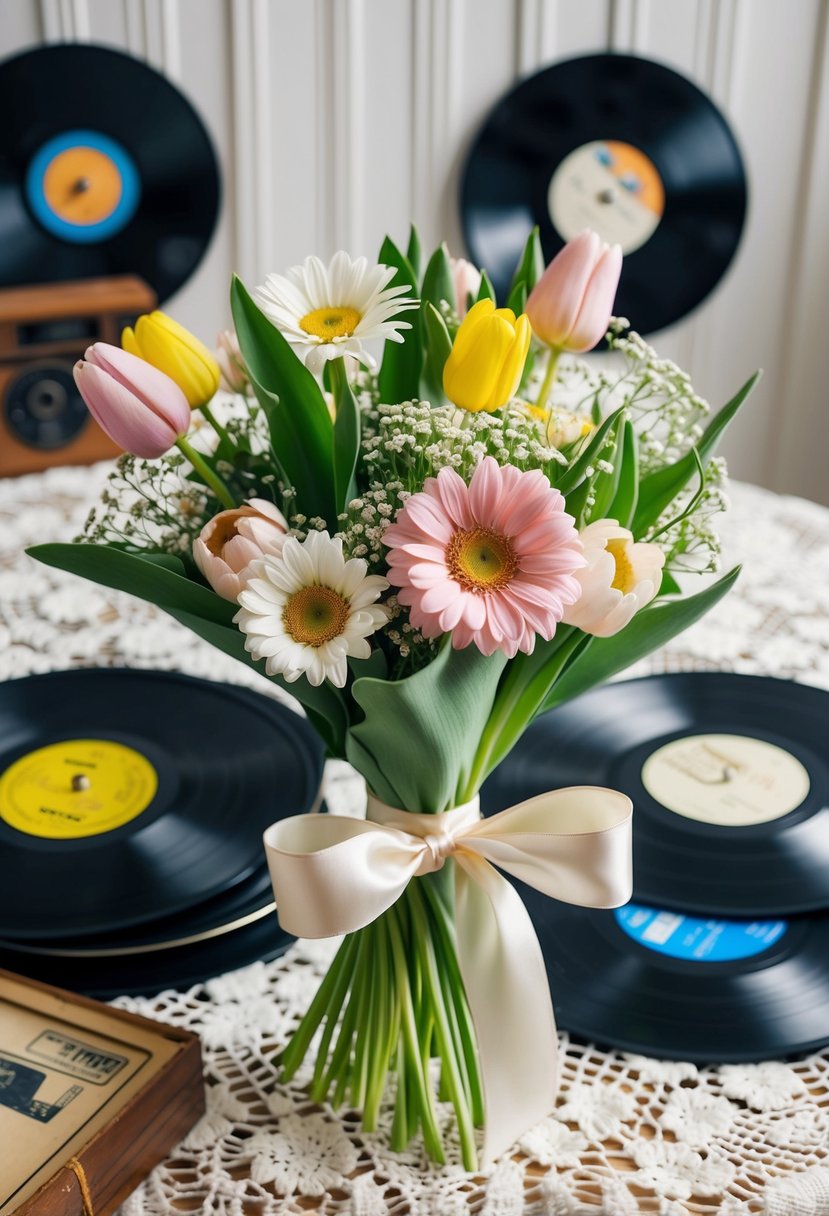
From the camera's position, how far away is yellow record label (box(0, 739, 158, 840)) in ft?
2.95

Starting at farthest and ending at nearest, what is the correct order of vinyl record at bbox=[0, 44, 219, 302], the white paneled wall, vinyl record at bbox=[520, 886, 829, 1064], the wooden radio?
the white paneled wall → vinyl record at bbox=[0, 44, 219, 302] → the wooden radio → vinyl record at bbox=[520, 886, 829, 1064]

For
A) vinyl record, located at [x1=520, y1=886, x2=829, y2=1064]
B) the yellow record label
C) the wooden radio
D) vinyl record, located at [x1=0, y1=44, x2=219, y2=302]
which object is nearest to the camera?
vinyl record, located at [x1=520, y1=886, x2=829, y2=1064]

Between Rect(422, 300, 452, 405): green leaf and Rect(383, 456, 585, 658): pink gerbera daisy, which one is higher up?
Rect(422, 300, 452, 405): green leaf

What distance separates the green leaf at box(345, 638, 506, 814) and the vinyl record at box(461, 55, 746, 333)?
7.05 ft

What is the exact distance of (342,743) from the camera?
26.9 inches

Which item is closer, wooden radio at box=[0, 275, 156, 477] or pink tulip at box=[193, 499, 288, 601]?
pink tulip at box=[193, 499, 288, 601]

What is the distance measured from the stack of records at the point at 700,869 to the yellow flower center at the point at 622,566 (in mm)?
297

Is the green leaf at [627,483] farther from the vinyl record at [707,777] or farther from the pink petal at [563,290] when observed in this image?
the vinyl record at [707,777]

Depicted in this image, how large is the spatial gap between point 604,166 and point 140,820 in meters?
2.17

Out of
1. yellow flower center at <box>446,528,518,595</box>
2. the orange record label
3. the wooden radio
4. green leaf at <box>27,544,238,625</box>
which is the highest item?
yellow flower center at <box>446,528,518,595</box>

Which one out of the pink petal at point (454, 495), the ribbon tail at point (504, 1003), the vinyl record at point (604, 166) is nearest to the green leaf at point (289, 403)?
the pink petal at point (454, 495)

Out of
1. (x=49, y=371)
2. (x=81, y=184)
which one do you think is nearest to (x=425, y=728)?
(x=49, y=371)

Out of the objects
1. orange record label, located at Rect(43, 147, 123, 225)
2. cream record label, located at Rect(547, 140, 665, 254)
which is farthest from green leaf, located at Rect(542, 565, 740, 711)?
cream record label, located at Rect(547, 140, 665, 254)

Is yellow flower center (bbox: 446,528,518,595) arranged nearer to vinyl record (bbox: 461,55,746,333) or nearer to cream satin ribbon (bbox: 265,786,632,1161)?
cream satin ribbon (bbox: 265,786,632,1161)
